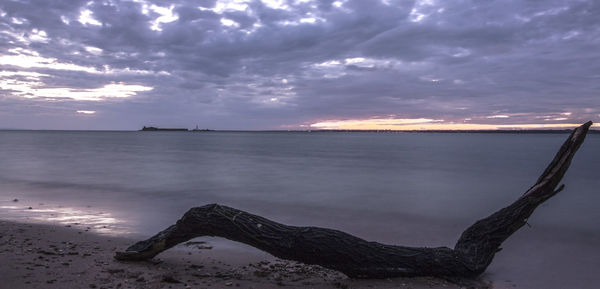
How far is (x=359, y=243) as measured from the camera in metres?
4.72

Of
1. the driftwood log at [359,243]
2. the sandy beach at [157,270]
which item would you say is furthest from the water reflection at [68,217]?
the driftwood log at [359,243]

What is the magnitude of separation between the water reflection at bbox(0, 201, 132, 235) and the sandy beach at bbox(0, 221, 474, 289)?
4.48ft

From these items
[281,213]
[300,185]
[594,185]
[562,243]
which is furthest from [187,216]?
[594,185]

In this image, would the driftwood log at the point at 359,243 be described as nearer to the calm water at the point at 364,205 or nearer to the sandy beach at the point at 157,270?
the sandy beach at the point at 157,270

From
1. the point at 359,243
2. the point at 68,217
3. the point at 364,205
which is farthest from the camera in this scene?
the point at 364,205

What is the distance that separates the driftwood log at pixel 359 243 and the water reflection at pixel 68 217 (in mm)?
2938

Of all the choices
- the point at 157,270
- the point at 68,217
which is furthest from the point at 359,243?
the point at 68,217

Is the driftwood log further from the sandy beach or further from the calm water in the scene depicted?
the calm water

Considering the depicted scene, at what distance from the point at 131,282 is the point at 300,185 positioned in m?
12.2

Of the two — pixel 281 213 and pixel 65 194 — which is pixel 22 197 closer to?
pixel 65 194

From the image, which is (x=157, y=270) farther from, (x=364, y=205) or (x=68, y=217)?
(x=364, y=205)

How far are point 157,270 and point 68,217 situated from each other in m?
5.04

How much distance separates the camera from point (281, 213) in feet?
34.4

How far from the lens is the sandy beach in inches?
167
